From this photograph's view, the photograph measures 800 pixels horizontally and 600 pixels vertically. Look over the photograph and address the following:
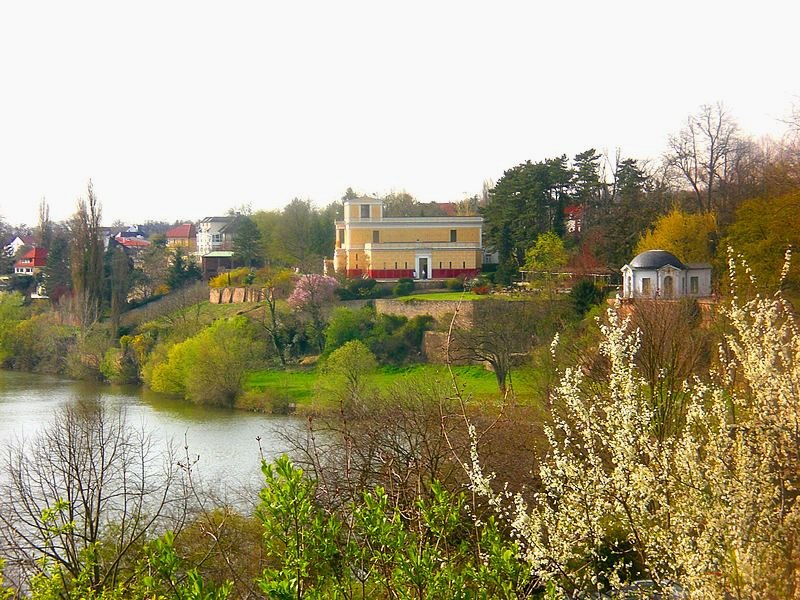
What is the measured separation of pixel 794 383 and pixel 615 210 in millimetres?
22116

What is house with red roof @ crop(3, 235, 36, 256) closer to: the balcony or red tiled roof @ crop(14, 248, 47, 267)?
red tiled roof @ crop(14, 248, 47, 267)

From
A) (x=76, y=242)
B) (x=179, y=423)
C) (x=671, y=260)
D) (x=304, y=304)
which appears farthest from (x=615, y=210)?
(x=76, y=242)

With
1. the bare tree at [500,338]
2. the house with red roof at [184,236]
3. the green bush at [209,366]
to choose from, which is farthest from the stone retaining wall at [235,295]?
the house with red roof at [184,236]

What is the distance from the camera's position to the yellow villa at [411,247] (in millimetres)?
31156

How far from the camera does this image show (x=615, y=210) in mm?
25609

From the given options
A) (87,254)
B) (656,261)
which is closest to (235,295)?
(87,254)

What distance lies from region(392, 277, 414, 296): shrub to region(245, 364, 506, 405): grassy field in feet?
14.9

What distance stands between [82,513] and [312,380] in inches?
561

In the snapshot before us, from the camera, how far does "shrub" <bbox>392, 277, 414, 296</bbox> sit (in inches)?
1102

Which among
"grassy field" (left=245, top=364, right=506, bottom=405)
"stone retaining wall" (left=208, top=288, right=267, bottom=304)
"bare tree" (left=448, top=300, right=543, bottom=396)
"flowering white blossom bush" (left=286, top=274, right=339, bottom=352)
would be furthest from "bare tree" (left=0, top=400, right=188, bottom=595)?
"stone retaining wall" (left=208, top=288, right=267, bottom=304)

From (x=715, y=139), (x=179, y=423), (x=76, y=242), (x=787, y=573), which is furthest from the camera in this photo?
(x=76, y=242)

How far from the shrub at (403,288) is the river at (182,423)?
750 cm

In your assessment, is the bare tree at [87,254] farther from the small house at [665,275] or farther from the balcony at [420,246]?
the small house at [665,275]

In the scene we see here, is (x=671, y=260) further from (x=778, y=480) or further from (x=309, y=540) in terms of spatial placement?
(x=309, y=540)
